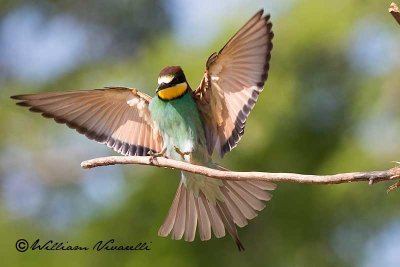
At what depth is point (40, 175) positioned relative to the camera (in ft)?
14.4

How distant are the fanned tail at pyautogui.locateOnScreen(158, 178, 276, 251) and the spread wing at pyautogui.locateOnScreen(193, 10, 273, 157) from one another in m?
0.15

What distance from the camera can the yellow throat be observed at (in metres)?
2.36

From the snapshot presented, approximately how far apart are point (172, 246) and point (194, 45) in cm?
71

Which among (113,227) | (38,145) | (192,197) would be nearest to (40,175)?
(38,145)

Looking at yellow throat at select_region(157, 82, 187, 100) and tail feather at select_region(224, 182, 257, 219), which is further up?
yellow throat at select_region(157, 82, 187, 100)

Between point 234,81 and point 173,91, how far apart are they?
144 millimetres

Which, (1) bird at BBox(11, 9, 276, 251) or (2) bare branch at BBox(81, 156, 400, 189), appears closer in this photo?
(2) bare branch at BBox(81, 156, 400, 189)

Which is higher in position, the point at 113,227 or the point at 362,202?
the point at 113,227

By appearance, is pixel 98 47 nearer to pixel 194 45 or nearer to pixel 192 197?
pixel 194 45

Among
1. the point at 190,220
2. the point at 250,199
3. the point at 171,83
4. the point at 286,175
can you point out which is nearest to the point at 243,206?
the point at 250,199
